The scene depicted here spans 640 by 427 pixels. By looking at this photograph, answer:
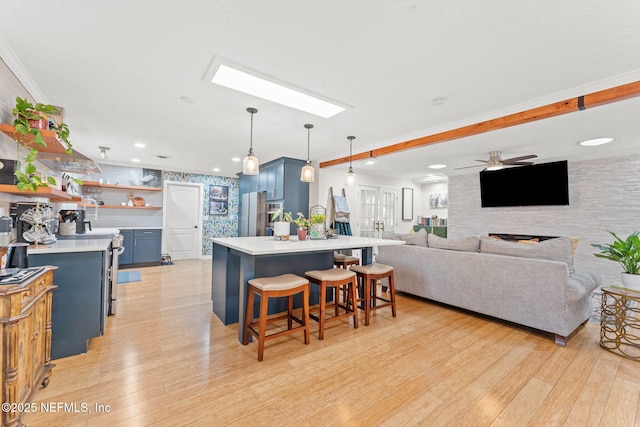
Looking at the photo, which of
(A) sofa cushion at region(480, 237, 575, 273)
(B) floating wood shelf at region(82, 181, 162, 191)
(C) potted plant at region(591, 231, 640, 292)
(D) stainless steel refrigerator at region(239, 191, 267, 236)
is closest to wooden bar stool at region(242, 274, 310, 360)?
(A) sofa cushion at region(480, 237, 575, 273)

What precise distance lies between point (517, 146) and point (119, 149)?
22.4 feet

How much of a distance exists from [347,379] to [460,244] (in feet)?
7.26

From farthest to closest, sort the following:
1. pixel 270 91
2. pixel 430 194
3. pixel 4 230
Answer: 1. pixel 430 194
2. pixel 270 91
3. pixel 4 230

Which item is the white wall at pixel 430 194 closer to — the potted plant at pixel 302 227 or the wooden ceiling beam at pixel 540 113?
the wooden ceiling beam at pixel 540 113

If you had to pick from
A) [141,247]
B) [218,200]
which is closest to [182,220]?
[218,200]

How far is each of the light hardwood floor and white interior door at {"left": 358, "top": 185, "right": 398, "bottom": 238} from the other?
4203 millimetres

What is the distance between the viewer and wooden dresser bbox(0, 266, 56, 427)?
130 cm

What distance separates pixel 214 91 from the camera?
2.59 metres

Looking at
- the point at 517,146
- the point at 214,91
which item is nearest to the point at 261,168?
the point at 214,91

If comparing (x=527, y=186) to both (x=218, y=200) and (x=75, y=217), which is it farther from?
(x=75, y=217)

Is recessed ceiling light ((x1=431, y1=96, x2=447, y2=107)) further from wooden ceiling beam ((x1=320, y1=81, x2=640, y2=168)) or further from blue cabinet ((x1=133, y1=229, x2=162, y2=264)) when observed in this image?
blue cabinet ((x1=133, y1=229, x2=162, y2=264))

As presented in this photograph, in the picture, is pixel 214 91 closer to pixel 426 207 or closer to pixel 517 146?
pixel 517 146

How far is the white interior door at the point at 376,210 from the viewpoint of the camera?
6918 mm

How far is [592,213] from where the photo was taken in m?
4.91
